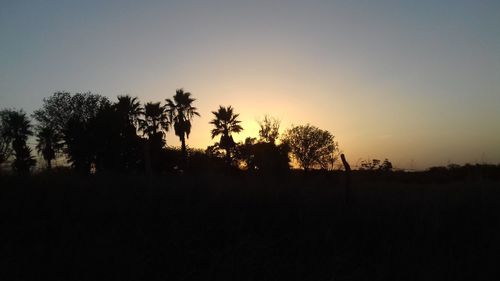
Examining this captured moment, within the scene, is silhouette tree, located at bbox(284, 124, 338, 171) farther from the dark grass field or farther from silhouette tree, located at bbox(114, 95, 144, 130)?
the dark grass field

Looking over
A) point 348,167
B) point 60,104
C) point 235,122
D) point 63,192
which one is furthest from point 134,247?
point 60,104

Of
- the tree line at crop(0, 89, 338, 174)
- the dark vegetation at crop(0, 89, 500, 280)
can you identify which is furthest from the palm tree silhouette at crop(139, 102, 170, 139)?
the dark vegetation at crop(0, 89, 500, 280)

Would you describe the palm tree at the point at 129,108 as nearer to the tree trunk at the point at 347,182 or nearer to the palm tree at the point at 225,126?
the palm tree at the point at 225,126

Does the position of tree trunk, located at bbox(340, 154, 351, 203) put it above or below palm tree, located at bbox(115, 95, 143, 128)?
below

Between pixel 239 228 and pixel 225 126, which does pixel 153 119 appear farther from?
pixel 239 228

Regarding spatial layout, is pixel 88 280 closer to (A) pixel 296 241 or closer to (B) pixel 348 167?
(A) pixel 296 241

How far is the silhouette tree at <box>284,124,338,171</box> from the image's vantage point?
2312 inches

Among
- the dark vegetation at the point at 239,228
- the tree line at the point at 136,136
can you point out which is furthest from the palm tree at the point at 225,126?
the dark vegetation at the point at 239,228

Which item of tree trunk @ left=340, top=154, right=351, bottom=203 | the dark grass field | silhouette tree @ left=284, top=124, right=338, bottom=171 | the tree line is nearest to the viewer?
the dark grass field

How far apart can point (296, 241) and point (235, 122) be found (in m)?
43.6

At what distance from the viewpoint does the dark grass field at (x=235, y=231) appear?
836 cm

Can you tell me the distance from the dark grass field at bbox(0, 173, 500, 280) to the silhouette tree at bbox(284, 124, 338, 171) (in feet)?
148

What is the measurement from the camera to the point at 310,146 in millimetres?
59250

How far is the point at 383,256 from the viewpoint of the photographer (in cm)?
928
